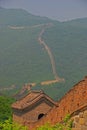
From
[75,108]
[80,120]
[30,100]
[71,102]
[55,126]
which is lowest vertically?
[30,100]

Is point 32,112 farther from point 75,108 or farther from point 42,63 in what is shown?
point 42,63

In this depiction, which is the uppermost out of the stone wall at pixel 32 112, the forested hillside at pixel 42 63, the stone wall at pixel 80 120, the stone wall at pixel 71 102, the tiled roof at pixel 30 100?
the stone wall at pixel 80 120

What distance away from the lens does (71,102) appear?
57.6 feet

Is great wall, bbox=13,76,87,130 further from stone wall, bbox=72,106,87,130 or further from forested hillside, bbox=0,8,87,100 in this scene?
forested hillside, bbox=0,8,87,100

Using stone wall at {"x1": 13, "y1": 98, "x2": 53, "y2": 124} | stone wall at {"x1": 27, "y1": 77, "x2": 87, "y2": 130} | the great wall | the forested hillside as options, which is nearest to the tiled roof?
stone wall at {"x1": 13, "y1": 98, "x2": 53, "y2": 124}

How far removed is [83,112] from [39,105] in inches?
654

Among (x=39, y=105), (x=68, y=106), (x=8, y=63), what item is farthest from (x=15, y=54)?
(x=68, y=106)

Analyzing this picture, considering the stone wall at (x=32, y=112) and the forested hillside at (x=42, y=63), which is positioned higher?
the stone wall at (x=32, y=112)

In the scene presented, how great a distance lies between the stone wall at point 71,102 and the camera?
53.3ft

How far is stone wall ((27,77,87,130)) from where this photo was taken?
16234 millimetres

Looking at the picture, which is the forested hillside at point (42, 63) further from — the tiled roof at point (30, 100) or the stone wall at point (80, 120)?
the stone wall at point (80, 120)

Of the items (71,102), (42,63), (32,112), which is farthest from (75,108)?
(42,63)

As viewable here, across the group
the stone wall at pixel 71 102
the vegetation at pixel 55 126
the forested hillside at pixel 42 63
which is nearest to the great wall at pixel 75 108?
the stone wall at pixel 71 102

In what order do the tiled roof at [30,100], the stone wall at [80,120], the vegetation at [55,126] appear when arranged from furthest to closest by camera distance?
1. the tiled roof at [30,100]
2. the vegetation at [55,126]
3. the stone wall at [80,120]
